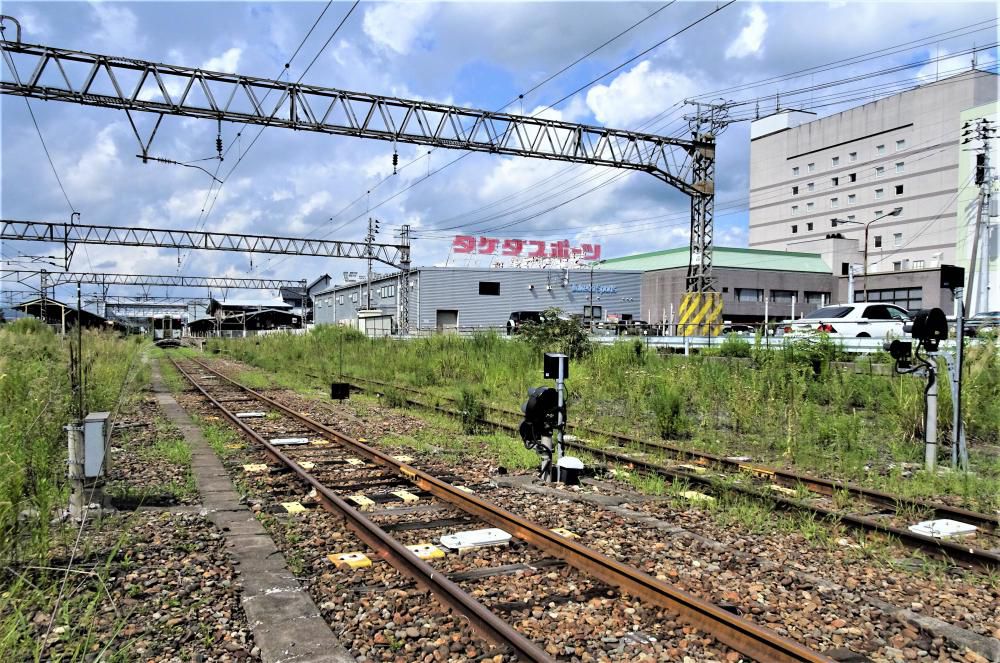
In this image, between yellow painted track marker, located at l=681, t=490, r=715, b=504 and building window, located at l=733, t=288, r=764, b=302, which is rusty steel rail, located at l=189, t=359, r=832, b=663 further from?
building window, located at l=733, t=288, r=764, b=302

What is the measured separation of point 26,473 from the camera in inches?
247

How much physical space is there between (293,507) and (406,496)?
1.13 metres

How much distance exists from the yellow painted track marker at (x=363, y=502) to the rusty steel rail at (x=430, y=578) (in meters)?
0.17

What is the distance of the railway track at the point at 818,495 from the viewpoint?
525cm

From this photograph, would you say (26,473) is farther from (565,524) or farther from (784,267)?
(784,267)

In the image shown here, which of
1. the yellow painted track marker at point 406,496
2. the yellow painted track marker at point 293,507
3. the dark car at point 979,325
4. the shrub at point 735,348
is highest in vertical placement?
the dark car at point 979,325

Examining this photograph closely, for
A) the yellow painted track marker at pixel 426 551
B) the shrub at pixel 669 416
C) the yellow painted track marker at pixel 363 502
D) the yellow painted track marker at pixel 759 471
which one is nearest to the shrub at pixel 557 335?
the shrub at pixel 669 416

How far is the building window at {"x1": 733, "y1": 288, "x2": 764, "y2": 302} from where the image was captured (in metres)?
57.5

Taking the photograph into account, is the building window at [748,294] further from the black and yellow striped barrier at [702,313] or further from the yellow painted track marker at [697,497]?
the yellow painted track marker at [697,497]

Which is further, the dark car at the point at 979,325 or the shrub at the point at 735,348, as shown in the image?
the shrub at the point at 735,348

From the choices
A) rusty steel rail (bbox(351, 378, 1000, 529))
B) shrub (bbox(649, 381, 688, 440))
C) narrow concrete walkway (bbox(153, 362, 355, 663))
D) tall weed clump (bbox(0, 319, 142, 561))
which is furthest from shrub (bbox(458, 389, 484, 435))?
tall weed clump (bbox(0, 319, 142, 561))

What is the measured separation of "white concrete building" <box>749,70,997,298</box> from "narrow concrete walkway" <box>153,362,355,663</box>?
57.3 m

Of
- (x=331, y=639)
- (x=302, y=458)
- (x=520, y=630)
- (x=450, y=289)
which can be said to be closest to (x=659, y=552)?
(x=520, y=630)

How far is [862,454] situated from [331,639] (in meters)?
7.45
